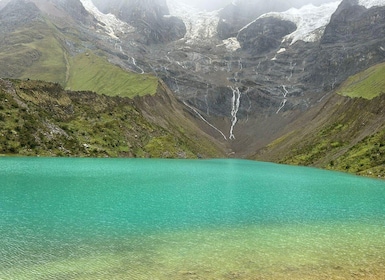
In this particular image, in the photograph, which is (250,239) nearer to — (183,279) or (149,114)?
(183,279)

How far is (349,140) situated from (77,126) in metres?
112

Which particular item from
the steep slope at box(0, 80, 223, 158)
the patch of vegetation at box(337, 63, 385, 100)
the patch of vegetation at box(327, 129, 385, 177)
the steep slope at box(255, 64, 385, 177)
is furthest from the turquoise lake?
the patch of vegetation at box(337, 63, 385, 100)

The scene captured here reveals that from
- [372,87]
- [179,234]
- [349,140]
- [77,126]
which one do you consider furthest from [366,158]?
[77,126]

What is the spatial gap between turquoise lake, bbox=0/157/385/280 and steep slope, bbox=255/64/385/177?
2555 inches

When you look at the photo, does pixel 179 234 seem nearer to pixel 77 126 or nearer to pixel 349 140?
pixel 77 126

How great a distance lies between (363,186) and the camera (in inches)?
2972

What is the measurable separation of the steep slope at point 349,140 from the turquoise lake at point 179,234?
213 feet

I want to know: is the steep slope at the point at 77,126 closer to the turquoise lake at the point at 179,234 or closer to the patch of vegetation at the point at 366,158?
the turquoise lake at the point at 179,234

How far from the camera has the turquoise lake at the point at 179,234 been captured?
24.0 meters

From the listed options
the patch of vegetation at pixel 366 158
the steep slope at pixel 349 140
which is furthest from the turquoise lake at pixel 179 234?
the steep slope at pixel 349 140

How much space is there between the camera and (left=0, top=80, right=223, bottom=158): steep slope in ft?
393

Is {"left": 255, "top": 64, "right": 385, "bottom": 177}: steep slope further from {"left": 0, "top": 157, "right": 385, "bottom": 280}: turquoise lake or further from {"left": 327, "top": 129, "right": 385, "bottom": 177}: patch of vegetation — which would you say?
{"left": 0, "top": 157, "right": 385, "bottom": 280}: turquoise lake

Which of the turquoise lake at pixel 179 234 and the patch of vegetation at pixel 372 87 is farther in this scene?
the patch of vegetation at pixel 372 87

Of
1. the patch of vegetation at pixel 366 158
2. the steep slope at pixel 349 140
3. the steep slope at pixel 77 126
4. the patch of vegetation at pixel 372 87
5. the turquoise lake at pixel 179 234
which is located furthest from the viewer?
the patch of vegetation at pixel 372 87
